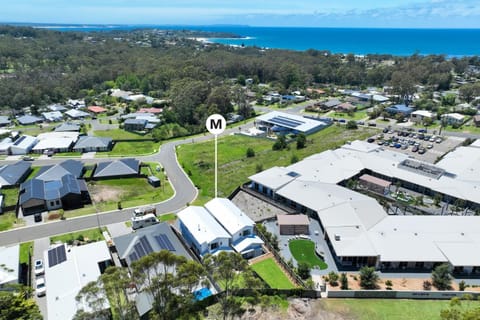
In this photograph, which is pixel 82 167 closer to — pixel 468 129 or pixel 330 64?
pixel 468 129

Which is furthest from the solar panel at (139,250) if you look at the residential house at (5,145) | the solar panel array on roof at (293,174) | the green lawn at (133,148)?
the residential house at (5,145)

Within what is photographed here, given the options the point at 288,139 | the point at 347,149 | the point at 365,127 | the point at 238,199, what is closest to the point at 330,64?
the point at 365,127

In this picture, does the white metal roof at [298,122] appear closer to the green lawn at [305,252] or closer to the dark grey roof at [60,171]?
the green lawn at [305,252]

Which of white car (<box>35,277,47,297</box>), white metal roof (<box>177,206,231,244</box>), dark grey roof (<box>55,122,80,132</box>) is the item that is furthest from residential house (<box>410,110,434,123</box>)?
white car (<box>35,277,47,297</box>)

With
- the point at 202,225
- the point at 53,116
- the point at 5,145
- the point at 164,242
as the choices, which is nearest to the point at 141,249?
the point at 164,242

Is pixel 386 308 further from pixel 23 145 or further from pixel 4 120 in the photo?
pixel 4 120

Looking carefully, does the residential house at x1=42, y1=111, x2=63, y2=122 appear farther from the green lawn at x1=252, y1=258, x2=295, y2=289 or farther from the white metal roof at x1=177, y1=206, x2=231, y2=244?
the green lawn at x1=252, y1=258, x2=295, y2=289

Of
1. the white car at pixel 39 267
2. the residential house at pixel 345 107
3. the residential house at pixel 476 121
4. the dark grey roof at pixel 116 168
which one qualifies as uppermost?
the residential house at pixel 476 121
